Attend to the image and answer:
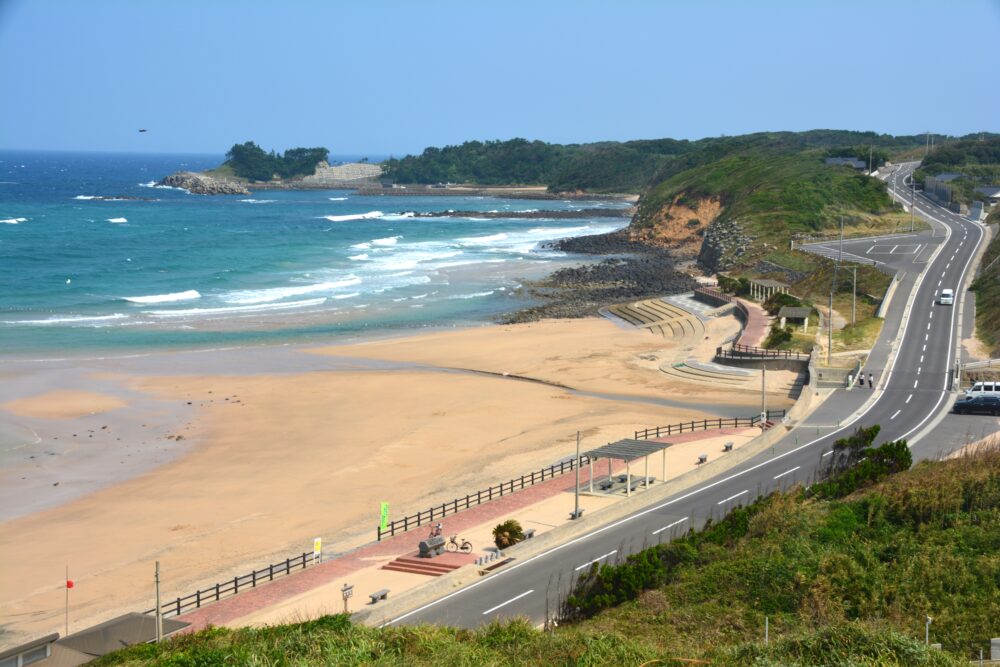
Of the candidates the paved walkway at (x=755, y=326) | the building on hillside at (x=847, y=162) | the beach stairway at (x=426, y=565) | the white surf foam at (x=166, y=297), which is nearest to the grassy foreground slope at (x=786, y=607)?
the beach stairway at (x=426, y=565)

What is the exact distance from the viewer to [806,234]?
85250mm

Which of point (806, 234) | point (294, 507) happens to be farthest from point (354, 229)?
point (294, 507)

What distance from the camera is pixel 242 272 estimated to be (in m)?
89.3

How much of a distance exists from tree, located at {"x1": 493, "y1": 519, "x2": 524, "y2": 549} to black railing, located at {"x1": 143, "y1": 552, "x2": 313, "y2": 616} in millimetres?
4753

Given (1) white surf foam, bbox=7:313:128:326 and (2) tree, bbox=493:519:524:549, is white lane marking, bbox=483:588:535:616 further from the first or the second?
(1) white surf foam, bbox=7:313:128:326

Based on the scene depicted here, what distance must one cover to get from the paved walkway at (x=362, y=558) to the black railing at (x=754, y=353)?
1857cm

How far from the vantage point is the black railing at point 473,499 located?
29.3 m

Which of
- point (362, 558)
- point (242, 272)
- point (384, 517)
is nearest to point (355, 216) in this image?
point (242, 272)

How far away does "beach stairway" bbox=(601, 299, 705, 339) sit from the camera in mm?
63500

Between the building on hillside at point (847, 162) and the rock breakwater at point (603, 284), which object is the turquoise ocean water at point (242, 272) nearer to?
the rock breakwater at point (603, 284)

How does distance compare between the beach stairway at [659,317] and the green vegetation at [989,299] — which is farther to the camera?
the beach stairway at [659,317]

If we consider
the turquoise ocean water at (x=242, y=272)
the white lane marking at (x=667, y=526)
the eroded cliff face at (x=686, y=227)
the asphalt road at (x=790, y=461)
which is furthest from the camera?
the eroded cliff face at (x=686, y=227)

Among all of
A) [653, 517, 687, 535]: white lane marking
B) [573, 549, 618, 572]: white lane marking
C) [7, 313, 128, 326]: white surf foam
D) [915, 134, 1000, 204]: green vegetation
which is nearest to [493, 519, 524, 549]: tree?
[573, 549, 618, 572]: white lane marking

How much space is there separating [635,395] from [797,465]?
15557 millimetres
